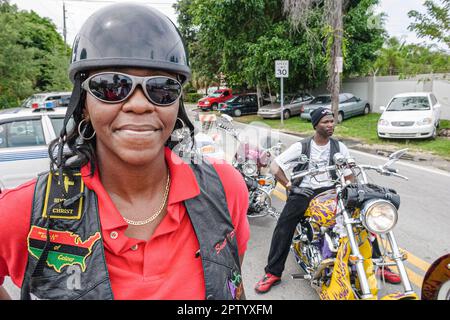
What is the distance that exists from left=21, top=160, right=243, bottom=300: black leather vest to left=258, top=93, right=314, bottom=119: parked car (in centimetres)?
1911

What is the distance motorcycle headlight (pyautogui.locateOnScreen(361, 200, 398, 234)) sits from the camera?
2.20 metres

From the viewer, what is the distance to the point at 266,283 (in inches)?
134

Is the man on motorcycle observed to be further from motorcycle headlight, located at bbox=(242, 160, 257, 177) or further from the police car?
the police car

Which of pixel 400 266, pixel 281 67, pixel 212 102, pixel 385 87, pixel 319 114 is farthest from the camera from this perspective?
pixel 212 102

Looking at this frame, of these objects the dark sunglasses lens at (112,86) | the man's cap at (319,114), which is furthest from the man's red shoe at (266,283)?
the dark sunglasses lens at (112,86)

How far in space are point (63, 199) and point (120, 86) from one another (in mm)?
412

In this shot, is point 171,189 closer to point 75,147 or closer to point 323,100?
point 75,147

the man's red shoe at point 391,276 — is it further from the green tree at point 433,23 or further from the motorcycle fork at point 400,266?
the green tree at point 433,23

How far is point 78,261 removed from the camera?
1.10m

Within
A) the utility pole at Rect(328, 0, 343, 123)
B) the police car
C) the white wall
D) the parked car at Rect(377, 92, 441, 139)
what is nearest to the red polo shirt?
the police car

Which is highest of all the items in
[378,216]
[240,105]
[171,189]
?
[240,105]

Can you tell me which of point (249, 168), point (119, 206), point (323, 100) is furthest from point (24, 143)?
point (323, 100)
